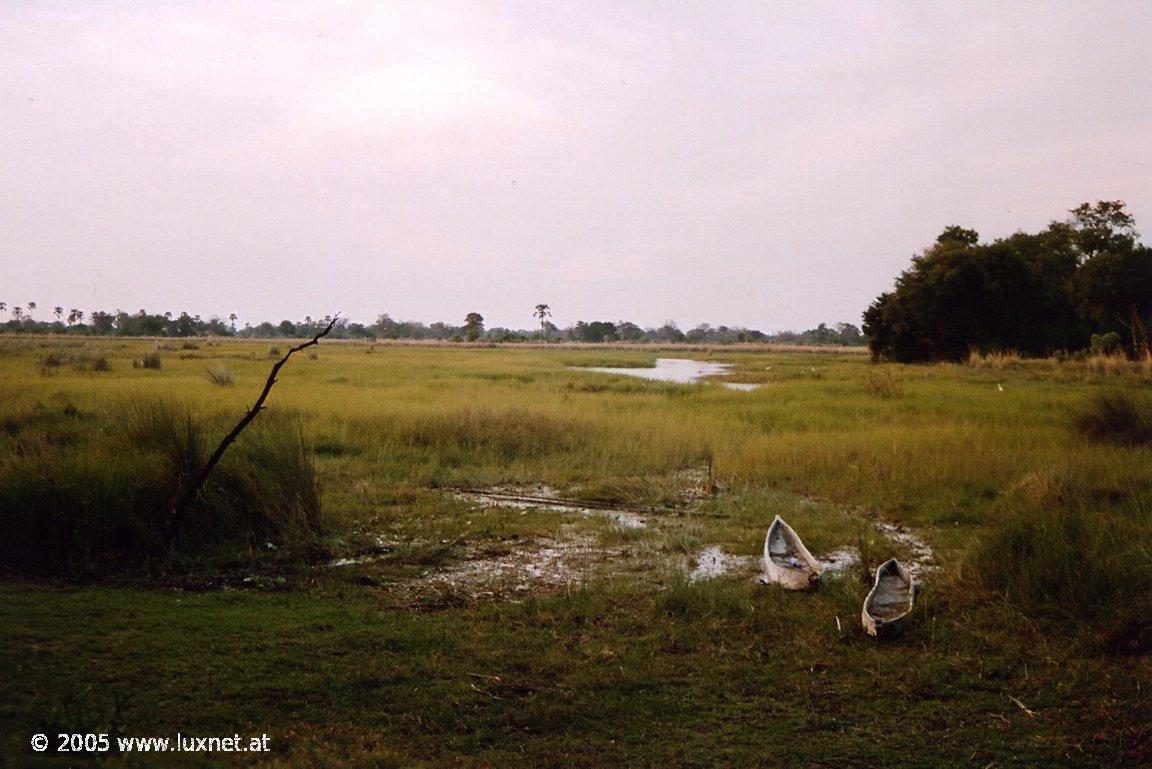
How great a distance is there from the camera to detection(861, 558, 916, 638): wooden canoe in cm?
515

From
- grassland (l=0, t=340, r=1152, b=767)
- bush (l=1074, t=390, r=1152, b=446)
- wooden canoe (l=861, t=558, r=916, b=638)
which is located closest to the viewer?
grassland (l=0, t=340, r=1152, b=767)

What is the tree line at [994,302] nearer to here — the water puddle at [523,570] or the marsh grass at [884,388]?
the marsh grass at [884,388]

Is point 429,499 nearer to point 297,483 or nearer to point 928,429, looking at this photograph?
point 297,483

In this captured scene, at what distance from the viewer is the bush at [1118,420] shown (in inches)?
456

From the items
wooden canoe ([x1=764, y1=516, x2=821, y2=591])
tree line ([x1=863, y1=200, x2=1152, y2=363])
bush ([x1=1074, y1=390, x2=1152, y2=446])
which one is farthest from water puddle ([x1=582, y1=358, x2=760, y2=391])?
wooden canoe ([x1=764, y1=516, x2=821, y2=591])

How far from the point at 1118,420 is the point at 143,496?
12732 mm

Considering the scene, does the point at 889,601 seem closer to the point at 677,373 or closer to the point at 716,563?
the point at 716,563

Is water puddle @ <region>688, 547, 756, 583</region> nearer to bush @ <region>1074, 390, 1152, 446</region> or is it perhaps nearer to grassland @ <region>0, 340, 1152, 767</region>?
grassland @ <region>0, 340, 1152, 767</region>

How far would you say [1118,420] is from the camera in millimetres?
12016

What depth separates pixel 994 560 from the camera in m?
5.99

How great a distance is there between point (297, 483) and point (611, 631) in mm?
3509

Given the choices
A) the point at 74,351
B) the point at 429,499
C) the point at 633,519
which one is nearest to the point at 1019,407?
the point at 633,519

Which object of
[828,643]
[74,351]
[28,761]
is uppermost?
[74,351]

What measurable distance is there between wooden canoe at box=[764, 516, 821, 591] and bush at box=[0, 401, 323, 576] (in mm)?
3832
